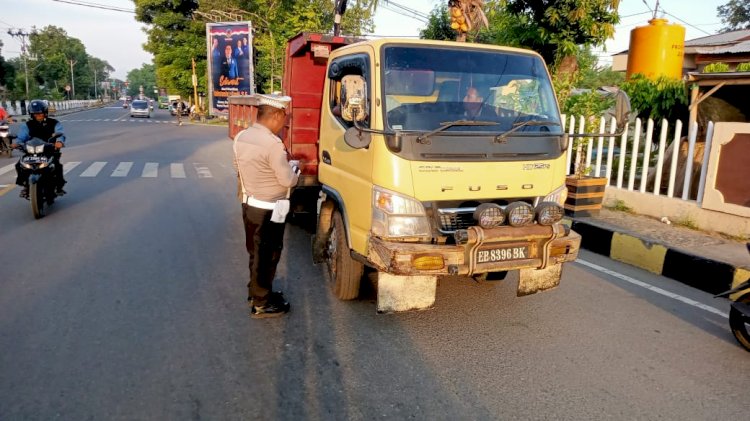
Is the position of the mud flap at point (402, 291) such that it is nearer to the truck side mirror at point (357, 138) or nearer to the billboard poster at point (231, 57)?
the truck side mirror at point (357, 138)

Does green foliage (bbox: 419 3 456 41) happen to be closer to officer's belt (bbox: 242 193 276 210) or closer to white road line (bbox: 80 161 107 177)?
white road line (bbox: 80 161 107 177)

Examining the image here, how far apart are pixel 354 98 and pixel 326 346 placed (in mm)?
1846

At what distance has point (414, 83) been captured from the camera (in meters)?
4.12

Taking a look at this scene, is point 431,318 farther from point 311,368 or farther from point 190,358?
point 190,358

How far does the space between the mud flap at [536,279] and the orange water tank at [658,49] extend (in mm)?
8522

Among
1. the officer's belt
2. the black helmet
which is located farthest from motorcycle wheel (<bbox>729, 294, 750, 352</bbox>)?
the black helmet

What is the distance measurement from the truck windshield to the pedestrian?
88cm

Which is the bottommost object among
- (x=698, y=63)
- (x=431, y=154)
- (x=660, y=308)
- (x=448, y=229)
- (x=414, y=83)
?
(x=660, y=308)

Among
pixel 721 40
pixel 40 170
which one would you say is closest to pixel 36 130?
pixel 40 170

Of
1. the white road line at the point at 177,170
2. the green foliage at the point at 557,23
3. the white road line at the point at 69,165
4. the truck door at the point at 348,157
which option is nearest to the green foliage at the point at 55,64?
the white road line at the point at 69,165

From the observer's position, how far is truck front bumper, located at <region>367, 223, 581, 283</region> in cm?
362

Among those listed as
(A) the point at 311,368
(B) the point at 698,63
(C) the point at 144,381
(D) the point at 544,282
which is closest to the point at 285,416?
(A) the point at 311,368

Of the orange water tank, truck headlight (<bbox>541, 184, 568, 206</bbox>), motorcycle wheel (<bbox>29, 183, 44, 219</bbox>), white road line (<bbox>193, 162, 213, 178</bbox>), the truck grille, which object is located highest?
the orange water tank

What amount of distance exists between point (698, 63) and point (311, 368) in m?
14.5
